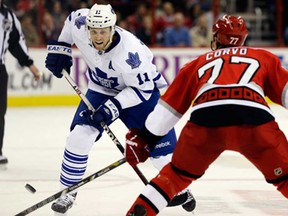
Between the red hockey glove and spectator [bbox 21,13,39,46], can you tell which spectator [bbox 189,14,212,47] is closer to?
spectator [bbox 21,13,39,46]

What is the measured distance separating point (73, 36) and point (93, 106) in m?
0.38

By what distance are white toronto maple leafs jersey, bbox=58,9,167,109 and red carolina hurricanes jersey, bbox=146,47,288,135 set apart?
2.77ft

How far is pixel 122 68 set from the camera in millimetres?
3939

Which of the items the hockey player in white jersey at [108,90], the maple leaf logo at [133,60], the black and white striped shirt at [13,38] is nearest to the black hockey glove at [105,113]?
the hockey player in white jersey at [108,90]

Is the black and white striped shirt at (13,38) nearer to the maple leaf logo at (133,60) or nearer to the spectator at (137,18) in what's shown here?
the maple leaf logo at (133,60)

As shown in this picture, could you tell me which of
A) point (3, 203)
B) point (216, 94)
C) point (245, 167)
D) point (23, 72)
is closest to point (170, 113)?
point (216, 94)

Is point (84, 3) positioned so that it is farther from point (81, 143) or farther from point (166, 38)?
point (81, 143)

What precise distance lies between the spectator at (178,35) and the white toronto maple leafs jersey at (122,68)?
196 inches

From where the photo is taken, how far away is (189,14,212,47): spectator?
9234 millimetres

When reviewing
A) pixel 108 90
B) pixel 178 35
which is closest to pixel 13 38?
pixel 108 90

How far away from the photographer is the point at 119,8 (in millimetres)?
9766

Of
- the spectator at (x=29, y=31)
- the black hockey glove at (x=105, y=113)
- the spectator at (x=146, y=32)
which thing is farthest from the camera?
the spectator at (x=146, y=32)

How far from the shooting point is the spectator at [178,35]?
916 cm

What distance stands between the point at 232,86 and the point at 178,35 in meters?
6.20
